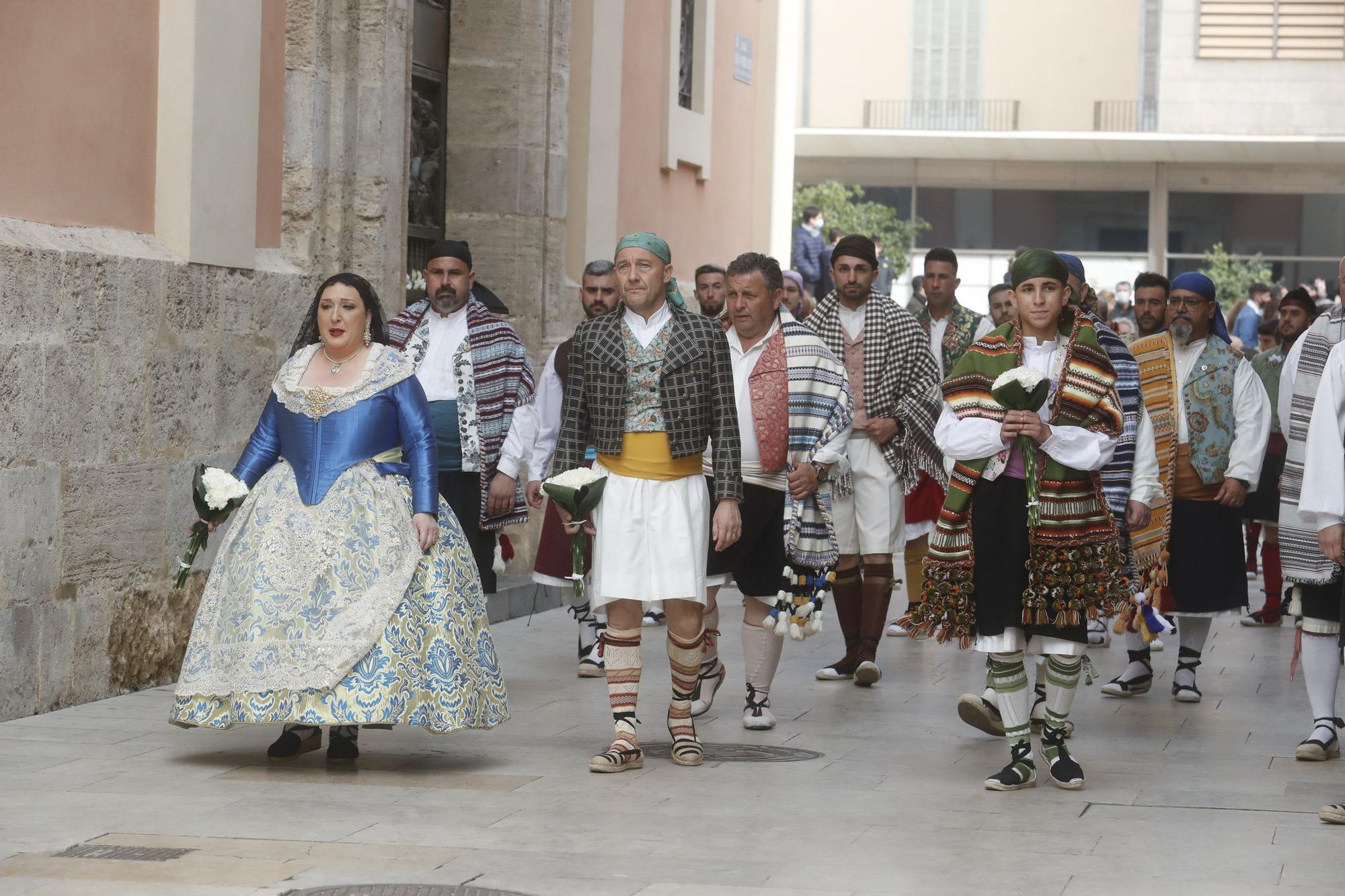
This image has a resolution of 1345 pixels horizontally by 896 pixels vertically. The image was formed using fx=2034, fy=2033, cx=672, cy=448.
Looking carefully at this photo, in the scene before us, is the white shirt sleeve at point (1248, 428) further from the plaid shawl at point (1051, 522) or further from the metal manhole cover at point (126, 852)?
the metal manhole cover at point (126, 852)

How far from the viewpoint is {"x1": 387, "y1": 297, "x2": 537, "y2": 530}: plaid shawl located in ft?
30.5

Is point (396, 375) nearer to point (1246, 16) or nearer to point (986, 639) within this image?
point (986, 639)

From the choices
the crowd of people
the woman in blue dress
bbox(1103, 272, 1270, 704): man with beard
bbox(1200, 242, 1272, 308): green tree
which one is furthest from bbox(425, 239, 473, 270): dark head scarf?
bbox(1200, 242, 1272, 308): green tree

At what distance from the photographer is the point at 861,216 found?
40.4 m

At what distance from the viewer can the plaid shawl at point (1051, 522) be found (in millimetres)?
7066

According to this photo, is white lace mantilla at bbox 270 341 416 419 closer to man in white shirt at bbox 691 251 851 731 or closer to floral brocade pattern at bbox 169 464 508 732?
floral brocade pattern at bbox 169 464 508 732

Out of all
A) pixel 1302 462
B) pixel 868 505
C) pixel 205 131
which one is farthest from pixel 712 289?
pixel 1302 462

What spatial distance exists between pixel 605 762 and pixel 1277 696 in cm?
397

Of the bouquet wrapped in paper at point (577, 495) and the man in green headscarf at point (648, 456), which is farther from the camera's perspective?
the man in green headscarf at point (648, 456)

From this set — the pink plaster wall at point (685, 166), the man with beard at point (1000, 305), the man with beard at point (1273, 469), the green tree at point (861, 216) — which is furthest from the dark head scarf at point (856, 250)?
the green tree at point (861, 216)

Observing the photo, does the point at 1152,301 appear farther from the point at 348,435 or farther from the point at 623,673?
the point at 348,435

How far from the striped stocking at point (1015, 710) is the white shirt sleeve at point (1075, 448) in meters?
0.71

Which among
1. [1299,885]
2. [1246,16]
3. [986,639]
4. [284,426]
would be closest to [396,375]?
[284,426]

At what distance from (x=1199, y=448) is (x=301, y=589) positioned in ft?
14.5
